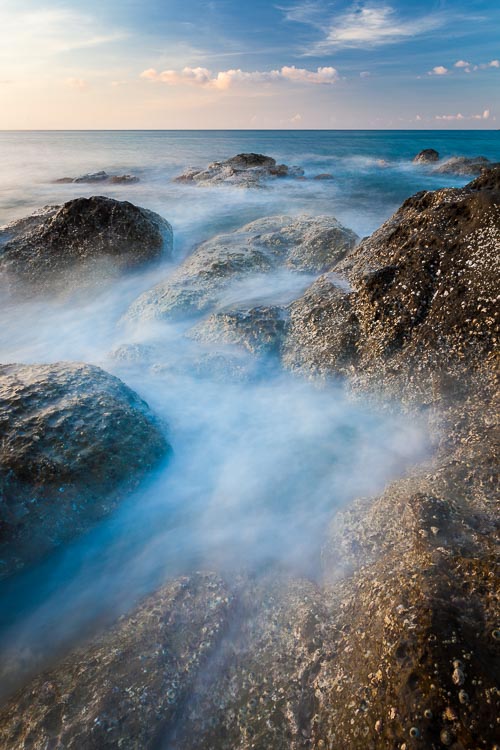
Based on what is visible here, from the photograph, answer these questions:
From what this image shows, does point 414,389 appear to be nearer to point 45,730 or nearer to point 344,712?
point 344,712

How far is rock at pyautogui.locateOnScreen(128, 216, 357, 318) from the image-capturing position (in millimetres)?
7164

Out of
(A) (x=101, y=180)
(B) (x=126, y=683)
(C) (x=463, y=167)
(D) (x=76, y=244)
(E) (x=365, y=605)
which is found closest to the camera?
(B) (x=126, y=683)

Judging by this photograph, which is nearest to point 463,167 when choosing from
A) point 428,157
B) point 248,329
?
point 428,157

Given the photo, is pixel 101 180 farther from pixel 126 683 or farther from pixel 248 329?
pixel 126 683

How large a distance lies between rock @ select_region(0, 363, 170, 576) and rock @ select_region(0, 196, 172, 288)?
477 centimetres

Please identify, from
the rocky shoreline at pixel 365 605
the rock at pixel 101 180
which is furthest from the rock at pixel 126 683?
the rock at pixel 101 180

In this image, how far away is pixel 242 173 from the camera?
2348cm

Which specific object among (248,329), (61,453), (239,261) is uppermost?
(239,261)

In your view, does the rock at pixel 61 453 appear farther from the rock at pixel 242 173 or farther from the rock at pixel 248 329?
the rock at pixel 242 173

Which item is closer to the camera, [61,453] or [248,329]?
[61,453]

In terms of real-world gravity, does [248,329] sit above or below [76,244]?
below

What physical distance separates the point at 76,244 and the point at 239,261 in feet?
11.2

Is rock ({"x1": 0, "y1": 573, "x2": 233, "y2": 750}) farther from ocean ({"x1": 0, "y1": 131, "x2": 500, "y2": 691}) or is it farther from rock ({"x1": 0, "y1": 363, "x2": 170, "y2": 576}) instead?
rock ({"x1": 0, "y1": 363, "x2": 170, "y2": 576})

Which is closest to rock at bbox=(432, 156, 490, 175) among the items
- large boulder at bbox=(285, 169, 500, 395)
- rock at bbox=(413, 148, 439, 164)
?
rock at bbox=(413, 148, 439, 164)
